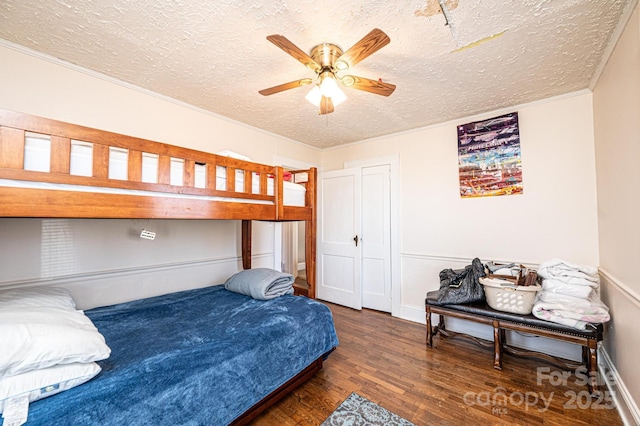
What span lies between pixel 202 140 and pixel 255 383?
90.3 inches

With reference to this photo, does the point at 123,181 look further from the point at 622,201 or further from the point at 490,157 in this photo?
the point at 490,157

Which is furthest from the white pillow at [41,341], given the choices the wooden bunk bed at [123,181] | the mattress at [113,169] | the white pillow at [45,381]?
the mattress at [113,169]

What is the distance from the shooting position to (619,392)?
1.63 metres

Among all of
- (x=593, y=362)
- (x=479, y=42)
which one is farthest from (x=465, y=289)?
(x=479, y=42)

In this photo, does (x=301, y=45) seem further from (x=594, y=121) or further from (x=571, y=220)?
(x=571, y=220)

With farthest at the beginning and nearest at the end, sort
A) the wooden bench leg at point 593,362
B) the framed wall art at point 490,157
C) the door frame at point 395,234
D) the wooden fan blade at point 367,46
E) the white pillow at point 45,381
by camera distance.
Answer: the door frame at point 395,234
the framed wall art at point 490,157
the wooden bench leg at point 593,362
the wooden fan blade at point 367,46
the white pillow at point 45,381

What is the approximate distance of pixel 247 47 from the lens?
5.60ft

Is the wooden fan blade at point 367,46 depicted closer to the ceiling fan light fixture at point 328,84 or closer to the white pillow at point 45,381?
the ceiling fan light fixture at point 328,84

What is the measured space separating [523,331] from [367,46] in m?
2.37

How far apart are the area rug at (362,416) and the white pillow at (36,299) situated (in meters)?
1.66

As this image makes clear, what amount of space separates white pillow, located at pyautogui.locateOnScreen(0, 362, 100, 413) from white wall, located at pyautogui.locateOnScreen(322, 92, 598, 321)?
9.82 feet

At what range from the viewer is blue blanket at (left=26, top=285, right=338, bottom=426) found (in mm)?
1020

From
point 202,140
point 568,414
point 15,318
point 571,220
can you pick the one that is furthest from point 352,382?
point 202,140

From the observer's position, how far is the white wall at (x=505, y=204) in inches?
88.7
